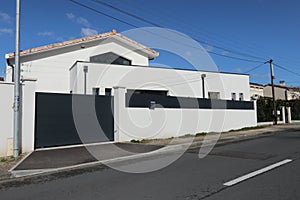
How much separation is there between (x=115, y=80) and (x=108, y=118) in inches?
220

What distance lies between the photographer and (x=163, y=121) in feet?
50.1

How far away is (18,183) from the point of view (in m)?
6.53

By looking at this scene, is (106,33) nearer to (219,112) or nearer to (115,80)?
(115,80)

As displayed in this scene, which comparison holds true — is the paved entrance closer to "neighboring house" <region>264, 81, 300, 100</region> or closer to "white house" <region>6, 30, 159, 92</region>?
"white house" <region>6, 30, 159, 92</region>

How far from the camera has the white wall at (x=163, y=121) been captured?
541 inches

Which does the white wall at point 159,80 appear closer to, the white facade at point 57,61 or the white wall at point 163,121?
the white facade at point 57,61

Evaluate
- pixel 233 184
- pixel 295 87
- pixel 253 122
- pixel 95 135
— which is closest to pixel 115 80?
pixel 95 135

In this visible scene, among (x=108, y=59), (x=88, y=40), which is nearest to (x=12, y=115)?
(x=88, y=40)

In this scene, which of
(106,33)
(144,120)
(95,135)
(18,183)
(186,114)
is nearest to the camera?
(18,183)

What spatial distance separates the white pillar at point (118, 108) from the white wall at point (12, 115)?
3942 mm

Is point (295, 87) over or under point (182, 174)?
over

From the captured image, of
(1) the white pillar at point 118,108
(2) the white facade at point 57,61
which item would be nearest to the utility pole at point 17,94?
(1) the white pillar at point 118,108

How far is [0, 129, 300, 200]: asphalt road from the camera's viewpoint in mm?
5277

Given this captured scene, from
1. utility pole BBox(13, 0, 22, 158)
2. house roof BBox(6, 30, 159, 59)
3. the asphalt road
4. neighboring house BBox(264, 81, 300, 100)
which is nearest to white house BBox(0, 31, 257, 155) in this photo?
house roof BBox(6, 30, 159, 59)
